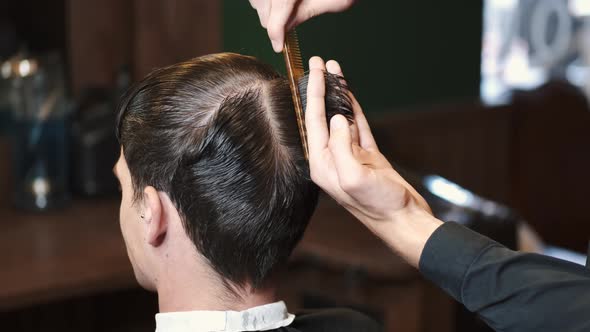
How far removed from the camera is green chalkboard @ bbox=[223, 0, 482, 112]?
3914 mm

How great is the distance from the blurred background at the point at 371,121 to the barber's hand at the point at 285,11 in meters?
0.25

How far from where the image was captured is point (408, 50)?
420cm

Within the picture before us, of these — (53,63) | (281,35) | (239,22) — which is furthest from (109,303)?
(281,35)

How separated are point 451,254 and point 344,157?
167 millimetres

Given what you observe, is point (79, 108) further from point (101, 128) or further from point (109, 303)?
point (109, 303)

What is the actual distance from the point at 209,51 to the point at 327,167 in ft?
6.31

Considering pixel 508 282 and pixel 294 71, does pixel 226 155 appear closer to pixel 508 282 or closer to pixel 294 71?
pixel 294 71

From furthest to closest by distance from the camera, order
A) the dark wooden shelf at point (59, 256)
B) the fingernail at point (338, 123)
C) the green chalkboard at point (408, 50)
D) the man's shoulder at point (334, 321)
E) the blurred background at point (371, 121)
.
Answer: the green chalkboard at point (408, 50), the blurred background at point (371, 121), the dark wooden shelf at point (59, 256), the man's shoulder at point (334, 321), the fingernail at point (338, 123)

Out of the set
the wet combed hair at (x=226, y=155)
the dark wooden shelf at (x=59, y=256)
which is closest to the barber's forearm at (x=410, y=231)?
the wet combed hair at (x=226, y=155)

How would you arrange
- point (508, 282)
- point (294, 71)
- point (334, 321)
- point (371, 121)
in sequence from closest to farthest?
point (508, 282)
point (294, 71)
point (334, 321)
point (371, 121)

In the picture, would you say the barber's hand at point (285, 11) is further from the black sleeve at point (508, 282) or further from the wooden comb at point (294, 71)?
the black sleeve at point (508, 282)

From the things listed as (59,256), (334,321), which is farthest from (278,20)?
(59,256)

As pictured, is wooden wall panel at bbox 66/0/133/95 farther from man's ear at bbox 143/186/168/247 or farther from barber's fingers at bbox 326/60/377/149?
barber's fingers at bbox 326/60/377/149

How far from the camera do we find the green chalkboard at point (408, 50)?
12.8ft
